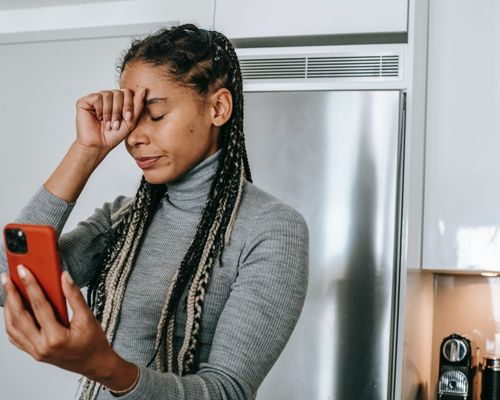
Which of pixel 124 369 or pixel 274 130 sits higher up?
pixel 274 130

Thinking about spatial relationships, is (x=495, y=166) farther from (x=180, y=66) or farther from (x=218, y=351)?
(x=218, y=351)

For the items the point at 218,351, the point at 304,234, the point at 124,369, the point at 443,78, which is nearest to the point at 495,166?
the point at 443,78

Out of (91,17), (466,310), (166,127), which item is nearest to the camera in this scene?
(166,127)

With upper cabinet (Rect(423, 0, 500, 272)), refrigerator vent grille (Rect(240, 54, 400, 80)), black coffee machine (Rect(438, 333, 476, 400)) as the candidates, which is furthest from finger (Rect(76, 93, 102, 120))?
black coffee machine (Rect(438, 333, 476, 400))

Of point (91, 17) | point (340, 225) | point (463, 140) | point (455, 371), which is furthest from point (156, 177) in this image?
point (91, 17)

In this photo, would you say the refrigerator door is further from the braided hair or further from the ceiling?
the ceiling

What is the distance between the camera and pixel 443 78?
2.34 meters

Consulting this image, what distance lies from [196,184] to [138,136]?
0.38 ft

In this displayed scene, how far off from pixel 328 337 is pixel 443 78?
86cm

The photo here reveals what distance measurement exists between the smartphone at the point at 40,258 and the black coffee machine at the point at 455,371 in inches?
69.5

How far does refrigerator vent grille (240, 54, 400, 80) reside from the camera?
2.18 meters

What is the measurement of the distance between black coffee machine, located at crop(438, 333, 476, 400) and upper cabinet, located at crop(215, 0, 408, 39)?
3.11ft

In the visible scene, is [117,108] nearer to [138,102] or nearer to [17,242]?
[138,102]

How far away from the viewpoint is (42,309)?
77 cm
